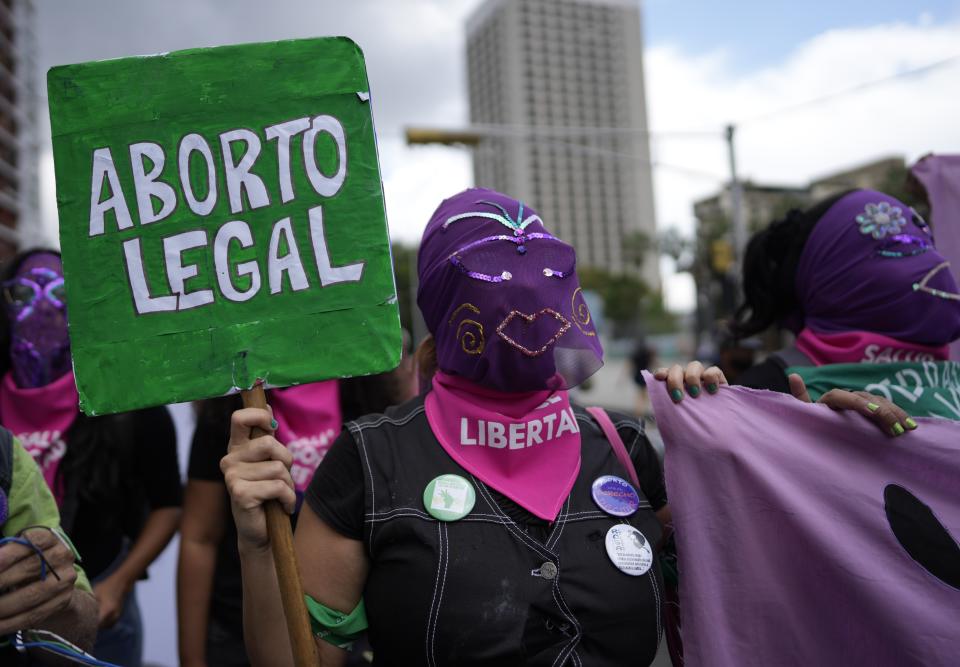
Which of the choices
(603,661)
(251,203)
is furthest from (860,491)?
(251,203)

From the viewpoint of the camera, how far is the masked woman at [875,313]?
7.36 feet

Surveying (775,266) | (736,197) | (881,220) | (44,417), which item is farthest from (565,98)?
(44,417)

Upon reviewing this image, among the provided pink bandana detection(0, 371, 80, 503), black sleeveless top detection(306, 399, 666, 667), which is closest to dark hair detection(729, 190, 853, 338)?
black sleeveless top detection(306, 399, 666, 667)

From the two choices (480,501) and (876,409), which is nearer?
(480,501)

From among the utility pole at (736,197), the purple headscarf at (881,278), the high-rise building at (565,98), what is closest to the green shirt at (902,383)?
the purple headscarf at (881,278)

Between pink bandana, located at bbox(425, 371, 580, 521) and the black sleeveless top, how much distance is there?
3cm

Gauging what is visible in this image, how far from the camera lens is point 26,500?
177cm

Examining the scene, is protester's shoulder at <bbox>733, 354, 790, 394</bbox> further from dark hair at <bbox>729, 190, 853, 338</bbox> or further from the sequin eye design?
the sequin eye design

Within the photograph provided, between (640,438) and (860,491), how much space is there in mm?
546

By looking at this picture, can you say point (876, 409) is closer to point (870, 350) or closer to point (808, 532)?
point (808, 532)

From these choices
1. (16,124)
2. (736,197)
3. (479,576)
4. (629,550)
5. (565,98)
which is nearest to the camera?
(479,576)

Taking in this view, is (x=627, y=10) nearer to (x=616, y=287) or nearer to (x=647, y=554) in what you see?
(x=616, y=287)

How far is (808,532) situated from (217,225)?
1555 mm

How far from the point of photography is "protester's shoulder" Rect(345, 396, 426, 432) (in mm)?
1818
